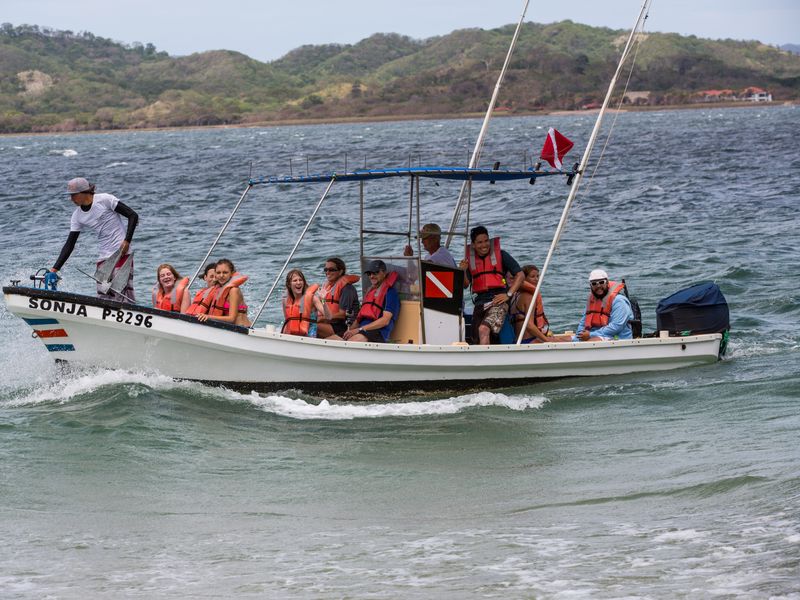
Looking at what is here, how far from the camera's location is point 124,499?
30.7 ft

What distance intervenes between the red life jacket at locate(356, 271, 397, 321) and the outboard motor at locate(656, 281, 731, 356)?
3550mm

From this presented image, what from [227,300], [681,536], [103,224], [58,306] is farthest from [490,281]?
[681,536]

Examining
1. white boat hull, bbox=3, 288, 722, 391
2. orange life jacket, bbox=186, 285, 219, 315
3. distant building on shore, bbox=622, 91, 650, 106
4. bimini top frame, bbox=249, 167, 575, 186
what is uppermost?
distant building on shore, bbox=622, 91, 650, 106

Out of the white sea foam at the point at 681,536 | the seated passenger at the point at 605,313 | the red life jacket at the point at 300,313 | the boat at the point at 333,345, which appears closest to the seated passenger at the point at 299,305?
the red life jacket at the point at 300,313

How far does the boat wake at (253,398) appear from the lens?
1200 centimetres

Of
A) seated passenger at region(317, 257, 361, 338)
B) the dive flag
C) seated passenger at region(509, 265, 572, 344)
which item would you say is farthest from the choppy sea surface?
the dive flag

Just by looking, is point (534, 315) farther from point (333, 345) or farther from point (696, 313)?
point (333, 345)

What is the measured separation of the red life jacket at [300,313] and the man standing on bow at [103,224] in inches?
70.0

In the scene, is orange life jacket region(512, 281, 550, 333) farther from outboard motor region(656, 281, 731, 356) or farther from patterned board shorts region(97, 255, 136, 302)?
patterned board shorts region(97, 255, 136, 302)

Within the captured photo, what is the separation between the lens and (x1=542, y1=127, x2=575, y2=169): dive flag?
11.6 metres

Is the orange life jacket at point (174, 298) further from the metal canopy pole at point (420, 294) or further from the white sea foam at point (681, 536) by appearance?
the white sea foam at point (681, 536)

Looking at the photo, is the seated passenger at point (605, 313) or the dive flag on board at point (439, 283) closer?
the dive flag on board at point (439, 283)

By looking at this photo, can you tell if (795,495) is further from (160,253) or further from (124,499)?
(160,253)

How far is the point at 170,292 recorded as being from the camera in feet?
41.5
